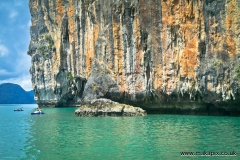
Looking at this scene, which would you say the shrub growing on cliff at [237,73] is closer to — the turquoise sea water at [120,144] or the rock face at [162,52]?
the rock face at [162,52]

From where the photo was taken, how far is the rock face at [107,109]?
35.5 meters

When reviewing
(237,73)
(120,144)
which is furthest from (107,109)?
(120,144)

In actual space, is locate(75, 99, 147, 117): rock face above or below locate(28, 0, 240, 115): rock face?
below

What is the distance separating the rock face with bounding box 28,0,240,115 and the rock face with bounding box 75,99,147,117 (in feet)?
10.2

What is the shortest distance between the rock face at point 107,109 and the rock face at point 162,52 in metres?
3.11

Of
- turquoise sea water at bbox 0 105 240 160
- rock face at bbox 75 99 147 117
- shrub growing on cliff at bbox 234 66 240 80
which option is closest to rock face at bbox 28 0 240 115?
shrub growing on cliff at bbox 234 66 240 80

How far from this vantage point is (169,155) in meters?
14.1

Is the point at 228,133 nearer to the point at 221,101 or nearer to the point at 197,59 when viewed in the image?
the point at 221,101

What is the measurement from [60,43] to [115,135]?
51.6 metres

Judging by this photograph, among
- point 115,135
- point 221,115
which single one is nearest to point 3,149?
point 115,135

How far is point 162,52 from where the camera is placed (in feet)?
125

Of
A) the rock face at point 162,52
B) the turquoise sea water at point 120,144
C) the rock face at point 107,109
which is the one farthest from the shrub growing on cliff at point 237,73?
the rock face at point 107,109

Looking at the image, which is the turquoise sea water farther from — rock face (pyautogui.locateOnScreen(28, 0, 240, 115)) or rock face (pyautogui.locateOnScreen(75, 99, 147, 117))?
rock face (pyautogui.locateOnScreen(75, 99, 147, 117))

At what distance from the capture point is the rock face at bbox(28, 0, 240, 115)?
3127 cm
